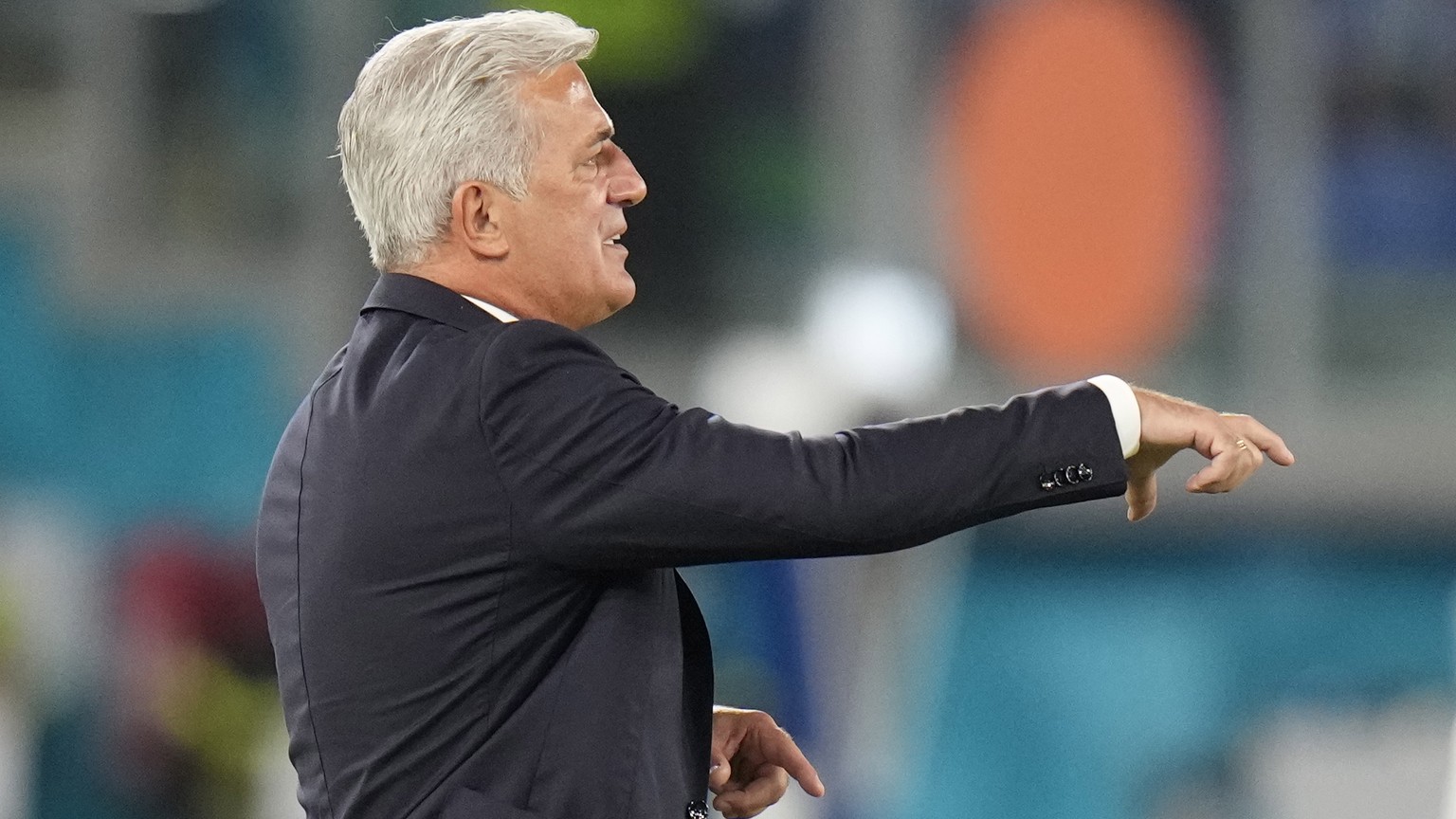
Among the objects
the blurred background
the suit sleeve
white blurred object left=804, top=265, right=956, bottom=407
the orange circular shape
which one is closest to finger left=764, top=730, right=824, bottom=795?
the suit sleeve

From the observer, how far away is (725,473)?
117 centimetres

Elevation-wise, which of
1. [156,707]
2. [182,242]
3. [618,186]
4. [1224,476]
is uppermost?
[618,186]

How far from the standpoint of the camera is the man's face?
1370mm

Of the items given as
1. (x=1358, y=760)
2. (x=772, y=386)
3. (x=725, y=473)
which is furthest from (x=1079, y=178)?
(x=725, y=473)

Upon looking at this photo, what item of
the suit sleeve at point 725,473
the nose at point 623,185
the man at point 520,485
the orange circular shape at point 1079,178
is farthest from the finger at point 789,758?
the orange circular shape at point 1079,178

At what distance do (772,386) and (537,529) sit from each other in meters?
2.66

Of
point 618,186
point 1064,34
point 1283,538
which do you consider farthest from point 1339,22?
point 618,186

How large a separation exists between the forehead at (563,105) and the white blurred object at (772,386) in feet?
7.76

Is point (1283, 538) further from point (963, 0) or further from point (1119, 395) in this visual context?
point (1119, 395)

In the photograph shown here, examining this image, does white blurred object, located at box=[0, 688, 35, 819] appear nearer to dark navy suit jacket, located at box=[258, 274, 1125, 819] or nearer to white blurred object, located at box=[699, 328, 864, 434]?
white blurred object, located at box=[699, 328, 864, 434]

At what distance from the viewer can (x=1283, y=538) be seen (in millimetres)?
3846

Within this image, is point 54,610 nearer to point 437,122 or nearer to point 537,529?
point 437,122

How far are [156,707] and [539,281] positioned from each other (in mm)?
2595

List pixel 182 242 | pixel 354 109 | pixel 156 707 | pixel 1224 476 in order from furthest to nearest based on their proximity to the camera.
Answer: pixel 182 242
pixel 156 707
pixel 354 109
pixel 1224 476
